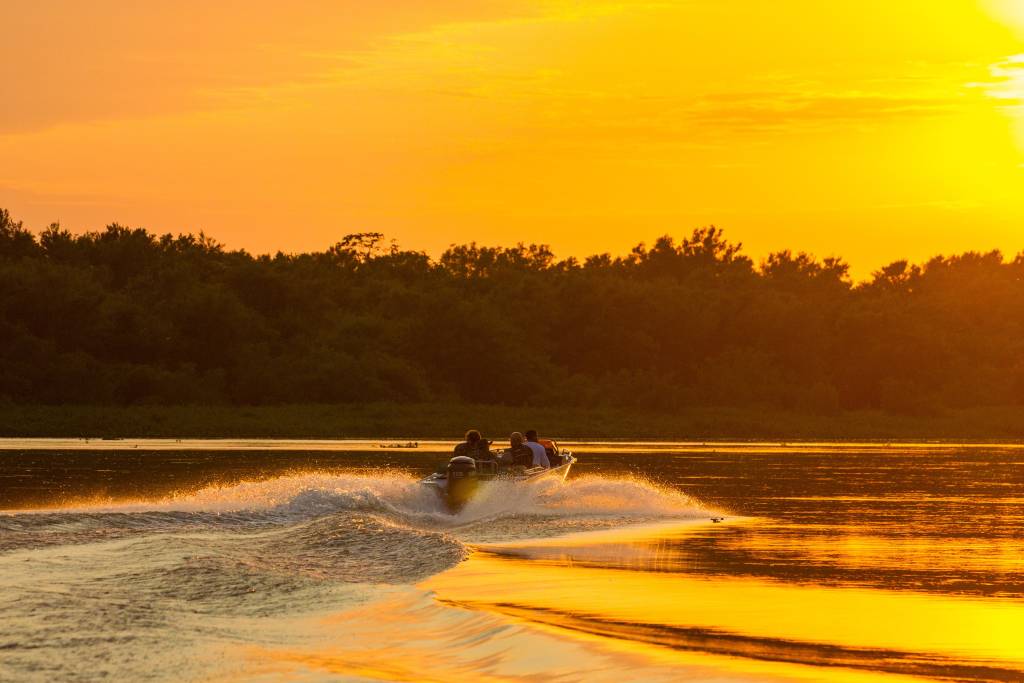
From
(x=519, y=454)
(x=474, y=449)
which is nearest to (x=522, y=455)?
(x=519, y=454)

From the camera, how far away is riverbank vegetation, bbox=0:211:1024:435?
91000 millimetres

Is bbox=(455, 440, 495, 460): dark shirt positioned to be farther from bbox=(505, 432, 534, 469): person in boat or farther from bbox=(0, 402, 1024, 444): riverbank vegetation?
bbox=(0, 402, 1024, 444): riverbank vegetation

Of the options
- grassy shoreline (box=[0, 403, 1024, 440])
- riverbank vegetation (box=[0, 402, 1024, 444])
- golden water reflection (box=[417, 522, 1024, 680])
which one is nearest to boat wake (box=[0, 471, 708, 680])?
golden water reflection (box=[417, 522, 1024, 680])

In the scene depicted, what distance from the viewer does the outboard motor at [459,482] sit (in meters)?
32.8

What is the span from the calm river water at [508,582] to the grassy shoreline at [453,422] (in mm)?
40030

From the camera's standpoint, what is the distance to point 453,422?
8531 centimetres

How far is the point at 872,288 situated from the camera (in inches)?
5591

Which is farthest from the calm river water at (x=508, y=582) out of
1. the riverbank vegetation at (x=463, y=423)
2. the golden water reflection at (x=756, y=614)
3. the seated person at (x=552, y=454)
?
the riverbank vegetation at (x=463, y=423)

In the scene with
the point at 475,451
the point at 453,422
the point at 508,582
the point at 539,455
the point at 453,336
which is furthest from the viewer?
the point at 453,336

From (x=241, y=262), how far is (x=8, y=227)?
16.3m

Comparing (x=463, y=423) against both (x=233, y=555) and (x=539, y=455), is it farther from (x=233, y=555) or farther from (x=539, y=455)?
(x=233, y=555)

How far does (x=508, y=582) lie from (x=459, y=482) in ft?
36.8

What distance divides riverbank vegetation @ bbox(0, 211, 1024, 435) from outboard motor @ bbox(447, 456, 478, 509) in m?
53.4

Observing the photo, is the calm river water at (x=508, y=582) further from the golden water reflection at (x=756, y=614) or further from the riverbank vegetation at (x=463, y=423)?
the riverbank vegetation at (x=463, y=423)
